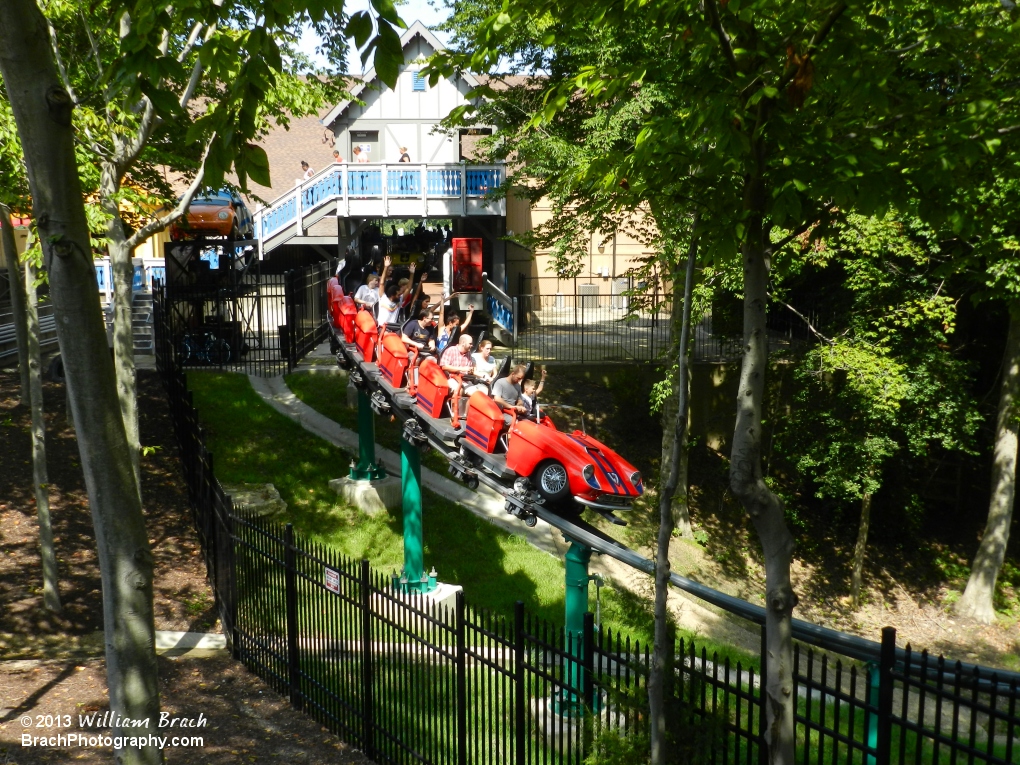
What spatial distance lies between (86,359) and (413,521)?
30.9ft

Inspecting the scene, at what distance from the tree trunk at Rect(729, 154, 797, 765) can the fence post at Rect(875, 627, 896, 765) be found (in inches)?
17.3

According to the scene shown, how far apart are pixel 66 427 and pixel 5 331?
8127 mm

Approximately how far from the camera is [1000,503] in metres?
18.9

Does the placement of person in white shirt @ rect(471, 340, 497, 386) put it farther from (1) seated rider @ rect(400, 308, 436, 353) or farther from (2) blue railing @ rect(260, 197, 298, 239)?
(2) blue railing @ rect(260, 197, 298, 239)

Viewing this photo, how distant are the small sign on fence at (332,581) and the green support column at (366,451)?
25.3ft

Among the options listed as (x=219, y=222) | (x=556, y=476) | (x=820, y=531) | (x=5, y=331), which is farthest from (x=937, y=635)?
(x=5, y=331)

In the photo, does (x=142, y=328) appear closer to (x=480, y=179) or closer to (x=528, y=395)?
(x=480, y=179)

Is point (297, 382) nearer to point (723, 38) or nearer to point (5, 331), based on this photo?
point (5, 331)

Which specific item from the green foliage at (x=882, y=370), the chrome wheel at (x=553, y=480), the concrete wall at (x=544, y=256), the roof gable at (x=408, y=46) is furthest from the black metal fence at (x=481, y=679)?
the concrete wall at (x=544, y=256)

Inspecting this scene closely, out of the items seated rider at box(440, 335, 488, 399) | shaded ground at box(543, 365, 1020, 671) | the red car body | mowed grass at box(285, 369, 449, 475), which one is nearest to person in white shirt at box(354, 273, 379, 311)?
seated rider at box(440, 335, 488, 399)

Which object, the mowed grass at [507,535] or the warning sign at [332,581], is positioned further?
the mowed grass at [507,535]

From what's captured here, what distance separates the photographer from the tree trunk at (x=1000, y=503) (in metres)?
18.9

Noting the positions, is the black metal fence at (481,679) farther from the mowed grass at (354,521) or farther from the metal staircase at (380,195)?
the metal staircase at (380,195)

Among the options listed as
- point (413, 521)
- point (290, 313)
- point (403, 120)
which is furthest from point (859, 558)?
point (403, 120)
